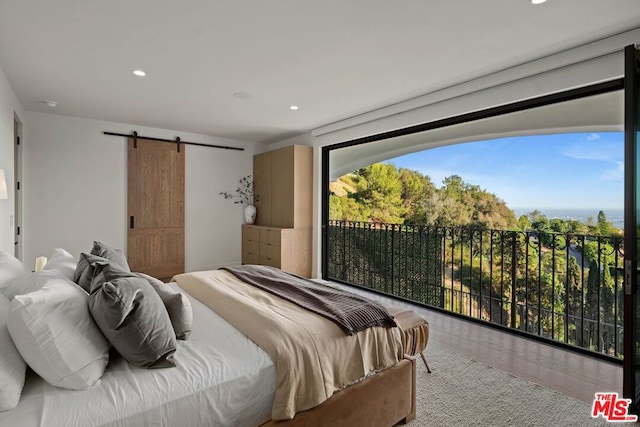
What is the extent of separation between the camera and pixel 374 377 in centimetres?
175

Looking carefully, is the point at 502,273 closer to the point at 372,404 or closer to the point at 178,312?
Result: the point at 372,404

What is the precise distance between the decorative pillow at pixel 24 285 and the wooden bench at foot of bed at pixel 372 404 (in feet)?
3.90

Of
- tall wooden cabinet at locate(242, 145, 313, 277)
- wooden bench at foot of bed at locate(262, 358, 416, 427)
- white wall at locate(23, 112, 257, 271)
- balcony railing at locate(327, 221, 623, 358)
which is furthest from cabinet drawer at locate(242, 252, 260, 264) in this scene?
wooden bench at foot of bed at locate(262, 358, 416, 427)

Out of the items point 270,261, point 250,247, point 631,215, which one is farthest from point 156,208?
point 631,215

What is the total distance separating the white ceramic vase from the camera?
20.2 ft

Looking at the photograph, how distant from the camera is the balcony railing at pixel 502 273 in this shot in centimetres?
309

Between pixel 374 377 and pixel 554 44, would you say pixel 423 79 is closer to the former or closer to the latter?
pixel 554 44

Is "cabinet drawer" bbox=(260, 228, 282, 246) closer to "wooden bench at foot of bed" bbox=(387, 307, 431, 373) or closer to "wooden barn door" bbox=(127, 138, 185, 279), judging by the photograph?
"wooden barn door" bbox=(127, 138, 185, 279)

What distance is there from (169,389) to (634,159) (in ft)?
8.74

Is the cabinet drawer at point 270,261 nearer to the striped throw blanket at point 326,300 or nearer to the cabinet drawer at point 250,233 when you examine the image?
the cabinet drawer at point 250,233

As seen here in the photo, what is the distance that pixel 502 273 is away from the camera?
3.73 metres

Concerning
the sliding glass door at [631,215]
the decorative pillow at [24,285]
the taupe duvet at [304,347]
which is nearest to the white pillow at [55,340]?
the decorative pillow at [24,285]

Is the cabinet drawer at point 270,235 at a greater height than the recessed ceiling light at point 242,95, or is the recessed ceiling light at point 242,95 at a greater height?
the recessed ceiling light at point 242,95

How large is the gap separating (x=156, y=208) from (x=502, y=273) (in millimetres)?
5110
